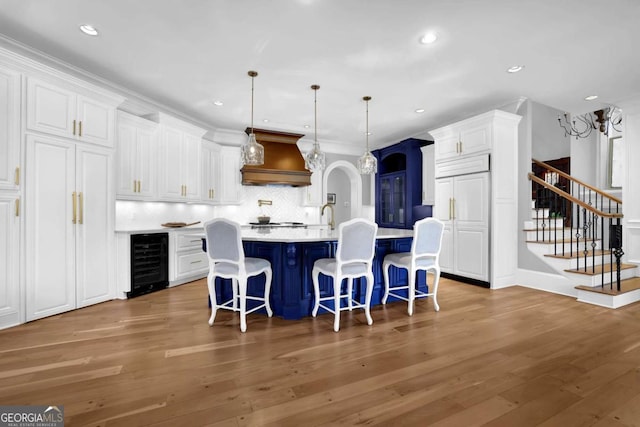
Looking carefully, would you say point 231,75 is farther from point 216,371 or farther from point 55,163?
point 216,371

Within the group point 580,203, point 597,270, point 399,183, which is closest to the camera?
point 580,203

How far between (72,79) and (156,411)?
342cm

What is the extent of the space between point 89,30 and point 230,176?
3.33 meters

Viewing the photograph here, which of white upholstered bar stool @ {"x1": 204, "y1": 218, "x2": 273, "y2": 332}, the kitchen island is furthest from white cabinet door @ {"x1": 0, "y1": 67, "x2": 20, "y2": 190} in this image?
the kitchen island

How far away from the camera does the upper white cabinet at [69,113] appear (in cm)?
300

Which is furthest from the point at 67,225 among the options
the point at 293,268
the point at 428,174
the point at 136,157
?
the point at 428,174

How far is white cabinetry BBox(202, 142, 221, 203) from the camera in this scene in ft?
18.1

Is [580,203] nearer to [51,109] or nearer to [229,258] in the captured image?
[229,258]

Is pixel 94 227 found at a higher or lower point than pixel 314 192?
lower

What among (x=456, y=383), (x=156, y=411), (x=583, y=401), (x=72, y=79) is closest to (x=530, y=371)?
(x=583, y=401)

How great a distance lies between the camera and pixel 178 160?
4930 mm

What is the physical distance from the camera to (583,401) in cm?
176

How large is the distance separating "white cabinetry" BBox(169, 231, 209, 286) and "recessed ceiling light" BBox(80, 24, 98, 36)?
102 inches

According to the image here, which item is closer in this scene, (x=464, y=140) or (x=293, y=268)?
(x=293, y=268)
